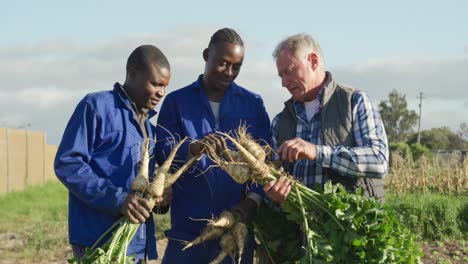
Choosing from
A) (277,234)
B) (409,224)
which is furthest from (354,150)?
(409,224)

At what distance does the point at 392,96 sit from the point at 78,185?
43.2 metres

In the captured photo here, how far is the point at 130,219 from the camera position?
143 inches

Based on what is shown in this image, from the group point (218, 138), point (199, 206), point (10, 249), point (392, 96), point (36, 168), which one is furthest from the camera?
point (392, 96)

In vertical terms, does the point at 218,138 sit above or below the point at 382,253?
above

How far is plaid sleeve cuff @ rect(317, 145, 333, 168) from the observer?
3715 millimetres

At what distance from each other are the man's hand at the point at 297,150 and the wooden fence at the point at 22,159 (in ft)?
48.6

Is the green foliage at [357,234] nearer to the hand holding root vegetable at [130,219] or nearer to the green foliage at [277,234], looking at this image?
the green foliage at [277,234]

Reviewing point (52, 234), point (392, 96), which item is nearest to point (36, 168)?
point (52, 234)

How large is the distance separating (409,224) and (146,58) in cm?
743

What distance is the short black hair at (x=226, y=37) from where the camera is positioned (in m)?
4.11

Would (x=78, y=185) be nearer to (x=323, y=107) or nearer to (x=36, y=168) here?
(x=323, y=107)

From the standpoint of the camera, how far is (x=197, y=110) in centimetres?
421

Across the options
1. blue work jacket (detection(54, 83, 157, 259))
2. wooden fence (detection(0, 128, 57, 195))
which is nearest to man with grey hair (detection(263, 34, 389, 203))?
blue work jacket (detection(54, 83, 157, 259))

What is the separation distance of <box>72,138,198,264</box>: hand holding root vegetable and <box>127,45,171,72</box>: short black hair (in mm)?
550
